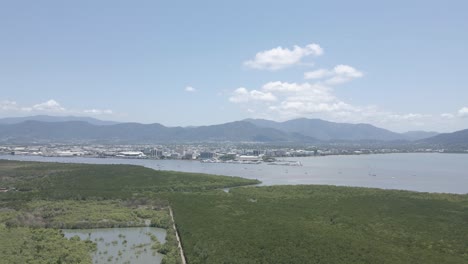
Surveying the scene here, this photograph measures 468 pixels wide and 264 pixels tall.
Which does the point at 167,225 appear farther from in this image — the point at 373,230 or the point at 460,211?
the point at 460,211

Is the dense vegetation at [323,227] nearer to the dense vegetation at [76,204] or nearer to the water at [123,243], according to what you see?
the water at [123,243]

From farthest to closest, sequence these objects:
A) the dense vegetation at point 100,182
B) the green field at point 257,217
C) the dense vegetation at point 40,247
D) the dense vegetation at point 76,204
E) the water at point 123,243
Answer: the dense vegetation at point 100,182 < the dense vegetation at point 76,204 < the water at point 123,243 < the green field at point 257,217 < the dense vegetation at point 40,247

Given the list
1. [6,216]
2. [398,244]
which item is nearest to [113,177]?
[6,216]

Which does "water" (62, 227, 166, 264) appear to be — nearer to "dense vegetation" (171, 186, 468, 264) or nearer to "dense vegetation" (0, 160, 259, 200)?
"dense vegetation" (171, 186, 468, 264)

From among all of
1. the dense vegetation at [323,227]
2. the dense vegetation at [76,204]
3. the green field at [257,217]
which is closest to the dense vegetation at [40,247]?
the dense vegetation at [76,204]

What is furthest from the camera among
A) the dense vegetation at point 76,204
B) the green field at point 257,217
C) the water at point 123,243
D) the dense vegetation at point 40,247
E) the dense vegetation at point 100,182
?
the dense vegetation at point 100,182

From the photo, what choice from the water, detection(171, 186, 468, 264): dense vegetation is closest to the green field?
detection(171, 186, 468, 264): dense vegetation
